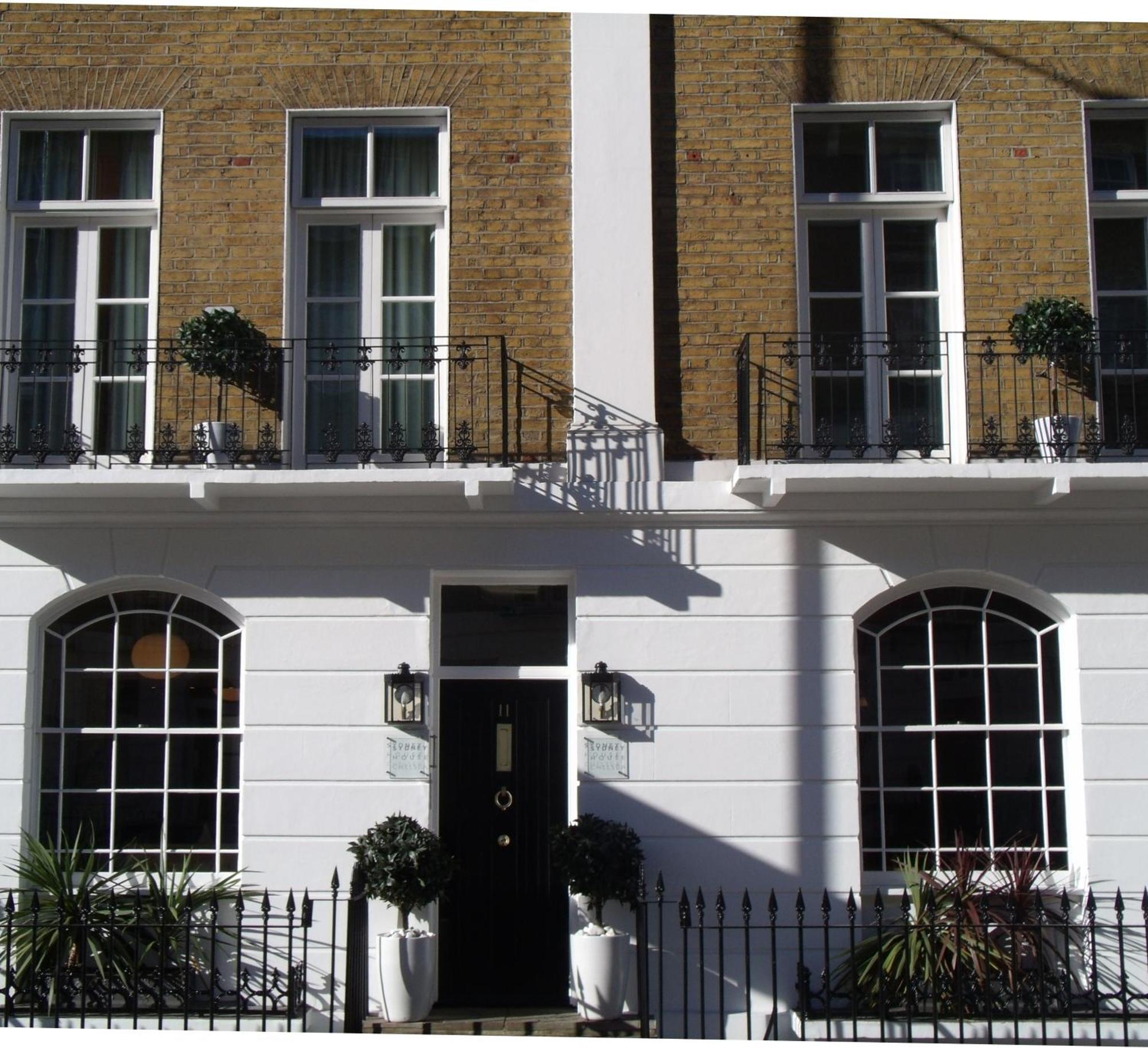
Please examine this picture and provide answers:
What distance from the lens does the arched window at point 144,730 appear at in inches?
367

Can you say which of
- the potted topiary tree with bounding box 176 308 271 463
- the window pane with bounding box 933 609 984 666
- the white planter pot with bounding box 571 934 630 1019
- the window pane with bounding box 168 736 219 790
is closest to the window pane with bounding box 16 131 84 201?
the potted topiary tree with bounding box 176 308 271 463

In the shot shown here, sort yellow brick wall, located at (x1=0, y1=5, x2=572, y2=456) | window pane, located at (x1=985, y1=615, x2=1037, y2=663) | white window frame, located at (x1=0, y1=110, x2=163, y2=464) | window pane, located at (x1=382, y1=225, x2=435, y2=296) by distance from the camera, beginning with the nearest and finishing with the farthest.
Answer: window pane, located at (x1=985, y1=615, x2=1037, y2=663), yellow brick wall, located at (x1=0, y1=5, x2=572, y2=456), white window frame, located at (x1=0, y1=110, x2=163, y2=464), window pane, located at (x1=382, y1=225, x2=435, y2=296)

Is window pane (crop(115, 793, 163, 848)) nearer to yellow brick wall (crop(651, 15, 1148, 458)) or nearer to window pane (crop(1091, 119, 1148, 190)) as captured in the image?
yellow brick wall (crop(651, 15, 1148, 458))

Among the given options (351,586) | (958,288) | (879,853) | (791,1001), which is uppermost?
(958,288)

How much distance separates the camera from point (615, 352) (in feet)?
31.2

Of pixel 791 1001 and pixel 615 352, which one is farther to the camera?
pixel 615 352

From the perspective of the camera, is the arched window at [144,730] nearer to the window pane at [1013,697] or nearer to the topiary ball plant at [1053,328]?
the window pane at [1013,697]

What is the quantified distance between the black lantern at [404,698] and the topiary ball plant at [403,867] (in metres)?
0.74

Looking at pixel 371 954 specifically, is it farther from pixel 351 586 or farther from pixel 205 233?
pixel 205 233

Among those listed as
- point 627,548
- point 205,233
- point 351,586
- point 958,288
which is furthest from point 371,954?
point 958,288

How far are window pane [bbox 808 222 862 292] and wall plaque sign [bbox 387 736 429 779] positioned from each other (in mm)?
4200

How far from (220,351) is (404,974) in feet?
13.8

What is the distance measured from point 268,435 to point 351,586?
1186mm

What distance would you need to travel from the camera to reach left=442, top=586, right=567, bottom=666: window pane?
9.58m
